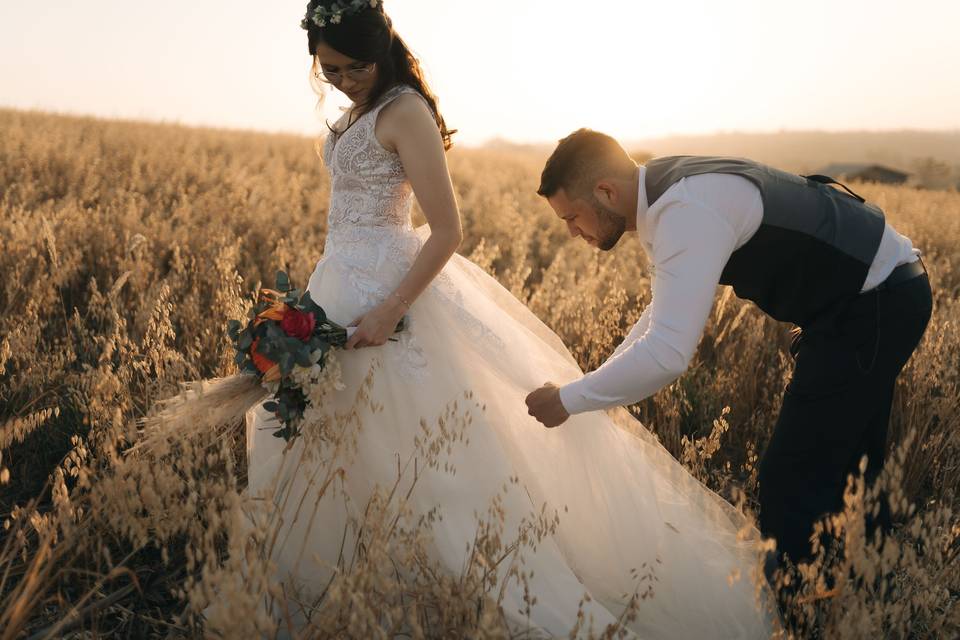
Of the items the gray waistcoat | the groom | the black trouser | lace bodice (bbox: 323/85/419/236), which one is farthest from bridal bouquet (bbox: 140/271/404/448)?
the black trouser

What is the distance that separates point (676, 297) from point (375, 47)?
1240mm

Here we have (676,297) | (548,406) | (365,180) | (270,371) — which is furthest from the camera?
(365,180)

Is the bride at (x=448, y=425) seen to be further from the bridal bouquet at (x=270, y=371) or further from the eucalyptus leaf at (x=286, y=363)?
the eucalyptus leaf at (x=286, y=363)

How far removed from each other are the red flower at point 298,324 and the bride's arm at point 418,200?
23 centimetres

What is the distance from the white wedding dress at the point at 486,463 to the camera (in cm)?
231

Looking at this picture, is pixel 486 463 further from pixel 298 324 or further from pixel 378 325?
pixel 298 324

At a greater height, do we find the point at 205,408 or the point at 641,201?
the point at 641,201

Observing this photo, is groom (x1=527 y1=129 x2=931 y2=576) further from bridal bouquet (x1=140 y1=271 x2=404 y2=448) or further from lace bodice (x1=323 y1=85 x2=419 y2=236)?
bridal bouquet (x1=140 y1=271 x2=404 y2=448)

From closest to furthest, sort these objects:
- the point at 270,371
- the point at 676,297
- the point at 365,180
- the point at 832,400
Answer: the point at 676,297
the point at 270,371
the point at 832,400
the point at 365,180

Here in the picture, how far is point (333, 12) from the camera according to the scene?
2.22 m

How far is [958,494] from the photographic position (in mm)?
3225

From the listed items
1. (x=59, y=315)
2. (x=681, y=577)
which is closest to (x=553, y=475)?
(x=681, y=577)

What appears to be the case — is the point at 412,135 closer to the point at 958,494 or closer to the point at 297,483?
the point at 297,483

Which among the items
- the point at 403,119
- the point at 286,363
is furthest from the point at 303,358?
the point at 403,119
